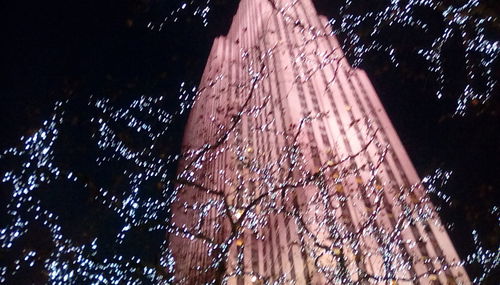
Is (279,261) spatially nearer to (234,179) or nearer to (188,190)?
(234,179)

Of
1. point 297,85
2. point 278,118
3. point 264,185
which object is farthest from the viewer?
point 297,85

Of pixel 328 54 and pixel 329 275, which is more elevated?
pixel 329 275

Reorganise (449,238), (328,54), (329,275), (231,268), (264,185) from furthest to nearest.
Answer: (328,54)
(449,238)
(264,185)
(231,268)
(329,275)

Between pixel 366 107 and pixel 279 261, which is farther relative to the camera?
pixel 366 107

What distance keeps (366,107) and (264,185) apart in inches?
662

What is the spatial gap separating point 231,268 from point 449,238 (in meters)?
14.2

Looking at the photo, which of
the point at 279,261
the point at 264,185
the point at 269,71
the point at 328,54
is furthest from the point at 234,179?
the point at 328,54

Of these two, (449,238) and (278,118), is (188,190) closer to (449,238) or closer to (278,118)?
(278,118)

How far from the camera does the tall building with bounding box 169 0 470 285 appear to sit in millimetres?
20891

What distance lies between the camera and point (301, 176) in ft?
79.8

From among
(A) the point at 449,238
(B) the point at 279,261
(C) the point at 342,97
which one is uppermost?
(B) the point at 279,261

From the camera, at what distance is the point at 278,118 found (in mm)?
29266

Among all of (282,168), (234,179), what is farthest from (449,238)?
(234,179)

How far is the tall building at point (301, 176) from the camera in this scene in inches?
822
